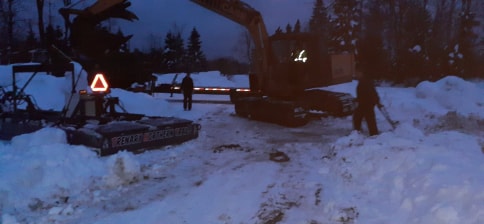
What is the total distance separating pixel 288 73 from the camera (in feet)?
50.5

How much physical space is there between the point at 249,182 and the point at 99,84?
14.7ft

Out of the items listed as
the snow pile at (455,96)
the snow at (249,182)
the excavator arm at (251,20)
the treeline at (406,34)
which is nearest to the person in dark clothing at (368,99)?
the snow at (249,182)

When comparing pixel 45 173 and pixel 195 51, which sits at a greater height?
pixel 195 51

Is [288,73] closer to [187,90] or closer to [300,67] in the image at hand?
[300,67]

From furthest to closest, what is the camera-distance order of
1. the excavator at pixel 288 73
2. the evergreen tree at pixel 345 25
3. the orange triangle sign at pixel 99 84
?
the evergreen tree at pixel 345 25
the excavator at pixel 288 73
the orange triangle sign at pixel 99 84

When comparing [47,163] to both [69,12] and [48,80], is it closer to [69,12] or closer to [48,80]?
[69,12]

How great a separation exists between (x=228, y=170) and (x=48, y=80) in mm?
14082

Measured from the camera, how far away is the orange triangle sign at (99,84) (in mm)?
9859

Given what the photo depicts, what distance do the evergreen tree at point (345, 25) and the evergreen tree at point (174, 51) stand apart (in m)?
31.5

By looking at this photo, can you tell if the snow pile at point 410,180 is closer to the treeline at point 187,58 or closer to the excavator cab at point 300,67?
the excavator cab at point 300,67

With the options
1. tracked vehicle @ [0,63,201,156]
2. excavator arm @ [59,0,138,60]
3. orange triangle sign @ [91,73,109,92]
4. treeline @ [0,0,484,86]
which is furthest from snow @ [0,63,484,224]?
treeline @ [0,0,484,86]

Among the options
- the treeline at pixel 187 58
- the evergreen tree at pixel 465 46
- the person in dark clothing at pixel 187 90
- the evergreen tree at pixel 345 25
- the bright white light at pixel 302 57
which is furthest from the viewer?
the treeline at pixel 187 58

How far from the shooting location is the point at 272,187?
708 cm

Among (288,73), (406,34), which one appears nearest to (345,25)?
→ (406,34)
